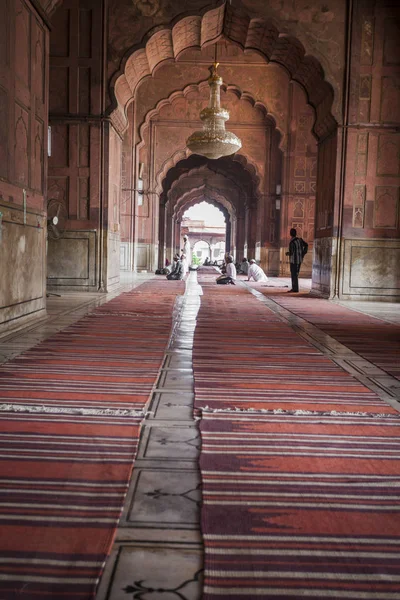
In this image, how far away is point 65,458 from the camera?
6.55 ft

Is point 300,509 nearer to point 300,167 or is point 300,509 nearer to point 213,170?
point 300,167

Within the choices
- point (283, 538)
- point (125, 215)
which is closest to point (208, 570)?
point (283, 538)

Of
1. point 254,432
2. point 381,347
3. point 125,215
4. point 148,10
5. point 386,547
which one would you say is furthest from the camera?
point 125,215

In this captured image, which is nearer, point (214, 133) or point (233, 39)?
point (233, 39)

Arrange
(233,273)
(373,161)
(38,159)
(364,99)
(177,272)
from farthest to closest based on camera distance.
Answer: (177,272) → (233,273) → (373,161) → (364,99) → (38,159)

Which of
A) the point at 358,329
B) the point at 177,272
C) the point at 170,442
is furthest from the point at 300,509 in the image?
the point at 177,272

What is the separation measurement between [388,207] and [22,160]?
634 cm

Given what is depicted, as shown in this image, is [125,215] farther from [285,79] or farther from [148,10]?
[148,10]

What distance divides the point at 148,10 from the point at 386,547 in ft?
30.9

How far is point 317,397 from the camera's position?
2920 millimetres

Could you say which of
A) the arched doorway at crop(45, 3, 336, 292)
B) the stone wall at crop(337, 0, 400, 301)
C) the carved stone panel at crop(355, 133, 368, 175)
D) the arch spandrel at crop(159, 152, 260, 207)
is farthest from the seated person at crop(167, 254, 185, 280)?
the arch spandrel at crop(159, 152, 260, 207)

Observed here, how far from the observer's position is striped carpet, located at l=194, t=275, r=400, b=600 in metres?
1.32

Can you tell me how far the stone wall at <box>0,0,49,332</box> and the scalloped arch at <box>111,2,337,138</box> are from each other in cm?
353

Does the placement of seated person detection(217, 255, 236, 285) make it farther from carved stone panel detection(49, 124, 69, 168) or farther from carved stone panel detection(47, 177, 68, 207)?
carved stone panel detection(49, 124, 69, 168)
